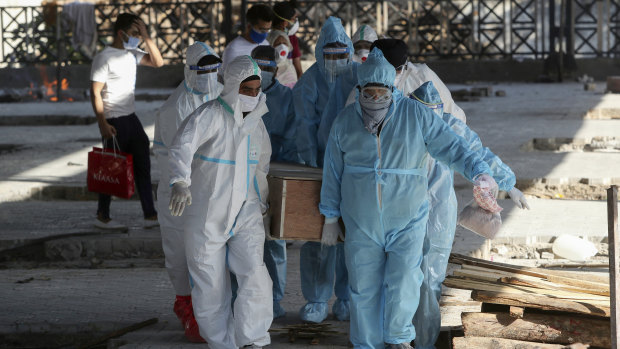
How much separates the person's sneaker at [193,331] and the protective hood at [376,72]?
70.5 inches

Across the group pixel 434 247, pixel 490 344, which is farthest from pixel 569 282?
pixel 434 247

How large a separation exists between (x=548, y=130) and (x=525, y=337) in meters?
9.44

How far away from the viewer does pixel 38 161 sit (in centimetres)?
1255

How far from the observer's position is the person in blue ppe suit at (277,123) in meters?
6.24

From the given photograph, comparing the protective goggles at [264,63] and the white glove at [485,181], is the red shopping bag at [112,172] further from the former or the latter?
the white glove at [485,181]

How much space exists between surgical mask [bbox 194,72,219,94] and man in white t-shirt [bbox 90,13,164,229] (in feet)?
7.12

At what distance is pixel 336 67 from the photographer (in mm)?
6141

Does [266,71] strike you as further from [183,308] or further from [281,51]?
[281,51]

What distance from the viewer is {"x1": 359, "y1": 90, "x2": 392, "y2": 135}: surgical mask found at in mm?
4996

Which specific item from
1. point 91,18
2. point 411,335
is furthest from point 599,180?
point 91,18

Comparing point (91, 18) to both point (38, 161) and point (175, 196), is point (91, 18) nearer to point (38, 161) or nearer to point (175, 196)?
point (38, 161)

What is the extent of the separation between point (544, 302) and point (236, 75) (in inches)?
81.4

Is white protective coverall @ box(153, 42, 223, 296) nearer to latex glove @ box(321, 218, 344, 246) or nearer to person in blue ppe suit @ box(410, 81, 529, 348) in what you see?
latex glove @ box(321, 218, 344, 246)

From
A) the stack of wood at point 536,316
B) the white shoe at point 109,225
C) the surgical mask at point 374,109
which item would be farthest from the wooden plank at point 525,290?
the white shoe at point 109,225
